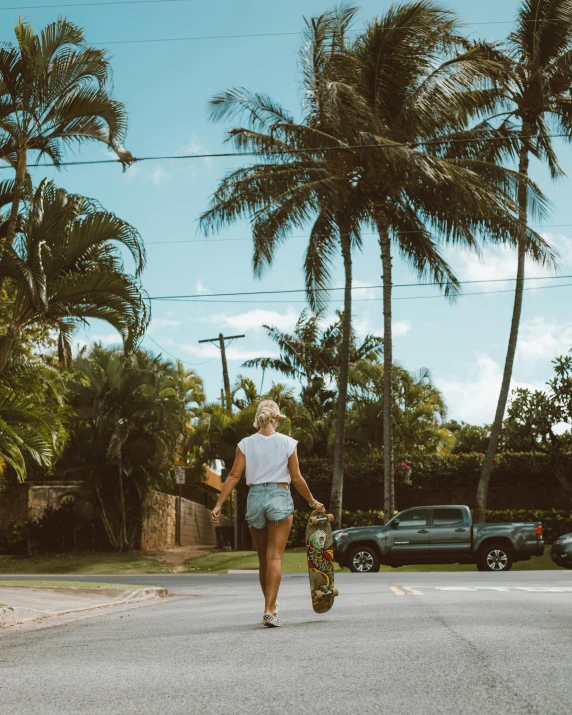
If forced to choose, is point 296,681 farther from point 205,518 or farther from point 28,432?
point 205,518

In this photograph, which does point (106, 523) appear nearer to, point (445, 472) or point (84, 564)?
point (84, 564)

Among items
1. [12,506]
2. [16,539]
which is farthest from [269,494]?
[12,506]

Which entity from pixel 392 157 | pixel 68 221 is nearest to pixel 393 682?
pixel 68 221

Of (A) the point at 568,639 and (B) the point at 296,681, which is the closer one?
(B) the point at 296,681

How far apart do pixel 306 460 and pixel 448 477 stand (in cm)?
509

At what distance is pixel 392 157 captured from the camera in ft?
79.7

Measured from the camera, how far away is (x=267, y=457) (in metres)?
7.54

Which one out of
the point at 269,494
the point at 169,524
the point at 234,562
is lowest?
the point at 234,562

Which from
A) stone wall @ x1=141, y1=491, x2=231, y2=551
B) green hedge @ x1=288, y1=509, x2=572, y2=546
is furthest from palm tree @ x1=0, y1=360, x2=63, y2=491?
stone wall @ x1=141, y1=491, x2=231, y2=551

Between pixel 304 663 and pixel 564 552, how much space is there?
54.3 ft

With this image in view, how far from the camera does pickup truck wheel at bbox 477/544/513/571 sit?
66.9 ft

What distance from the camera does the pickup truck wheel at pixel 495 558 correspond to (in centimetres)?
2039

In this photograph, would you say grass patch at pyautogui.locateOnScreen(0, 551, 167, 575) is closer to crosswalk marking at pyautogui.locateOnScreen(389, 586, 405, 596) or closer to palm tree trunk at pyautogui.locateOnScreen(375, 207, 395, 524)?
palm tree trunk at pyautogui.locateOnScreen(375, 207, 395, 524)

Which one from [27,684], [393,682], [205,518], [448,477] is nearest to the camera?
[393,682]
